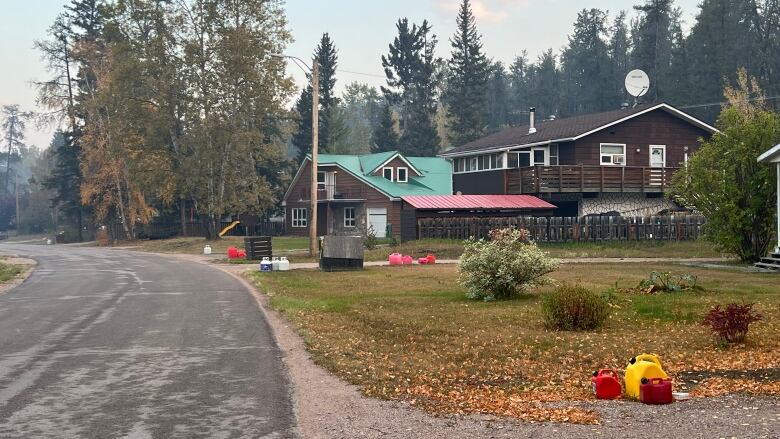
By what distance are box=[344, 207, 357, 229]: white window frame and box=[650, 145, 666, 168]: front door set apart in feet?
74.0

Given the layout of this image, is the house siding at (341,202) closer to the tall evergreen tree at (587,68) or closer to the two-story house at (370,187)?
the two-story house at (370,187)

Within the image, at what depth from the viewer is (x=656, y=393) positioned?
8414mm

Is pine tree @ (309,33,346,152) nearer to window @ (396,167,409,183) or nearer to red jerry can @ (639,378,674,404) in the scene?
window @ (396,167,409,183)

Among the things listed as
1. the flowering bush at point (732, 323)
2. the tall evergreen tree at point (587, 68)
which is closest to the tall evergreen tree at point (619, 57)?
the tall evergreen tree at point (587, 68)

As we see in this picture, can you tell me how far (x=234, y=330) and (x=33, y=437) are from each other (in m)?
7.48

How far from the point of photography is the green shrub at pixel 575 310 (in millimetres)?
14148

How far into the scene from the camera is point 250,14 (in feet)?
196

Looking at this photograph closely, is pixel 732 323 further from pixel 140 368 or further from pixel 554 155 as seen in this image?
pixel 554 155

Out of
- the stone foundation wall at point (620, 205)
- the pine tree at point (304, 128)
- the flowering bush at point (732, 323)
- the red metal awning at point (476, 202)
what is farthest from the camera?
the pine tree at point (304, 128)

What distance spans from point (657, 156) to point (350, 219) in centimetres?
2363

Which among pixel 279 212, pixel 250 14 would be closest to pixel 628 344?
pixel 250 14

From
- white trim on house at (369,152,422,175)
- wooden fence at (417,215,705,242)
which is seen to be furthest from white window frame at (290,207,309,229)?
wooden fence at (417,215,705,242)

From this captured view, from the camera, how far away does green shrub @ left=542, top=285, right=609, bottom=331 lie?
1415 centimetres

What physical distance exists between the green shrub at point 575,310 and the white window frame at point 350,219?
1890 inches
